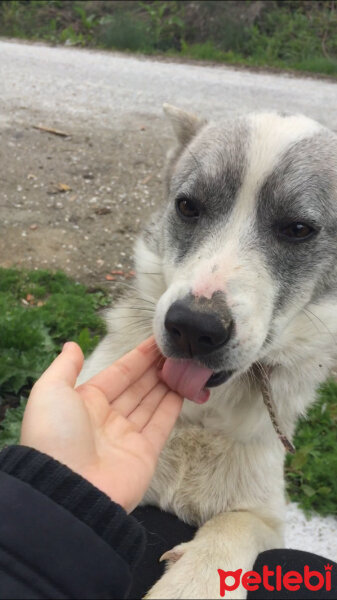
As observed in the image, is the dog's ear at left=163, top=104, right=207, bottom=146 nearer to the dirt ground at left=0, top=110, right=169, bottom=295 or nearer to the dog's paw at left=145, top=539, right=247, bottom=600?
the dirt ground at left=0, top=110, right=169, bottom=295

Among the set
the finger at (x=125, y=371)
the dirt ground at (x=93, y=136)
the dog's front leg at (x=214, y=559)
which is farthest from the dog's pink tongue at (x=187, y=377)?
the dirt ground at (x=93, y=136)

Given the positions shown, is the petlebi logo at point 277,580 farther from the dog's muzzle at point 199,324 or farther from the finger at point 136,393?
the dog's muzzle at point 199,324

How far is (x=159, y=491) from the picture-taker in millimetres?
2619

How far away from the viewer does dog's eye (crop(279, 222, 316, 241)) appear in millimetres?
2549

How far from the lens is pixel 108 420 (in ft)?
7.46

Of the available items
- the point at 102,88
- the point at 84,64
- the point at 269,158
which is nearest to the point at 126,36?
the point at 84,64

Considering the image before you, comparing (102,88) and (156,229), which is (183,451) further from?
(102,88)

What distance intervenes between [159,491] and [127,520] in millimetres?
924

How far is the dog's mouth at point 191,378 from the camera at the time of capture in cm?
234

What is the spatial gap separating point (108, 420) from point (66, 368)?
0.29 metres

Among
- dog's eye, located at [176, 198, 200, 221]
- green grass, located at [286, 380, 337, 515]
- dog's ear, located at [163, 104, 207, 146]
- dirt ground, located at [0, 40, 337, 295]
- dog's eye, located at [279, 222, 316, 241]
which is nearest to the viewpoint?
dog's eye, located at [279, 222, 316, 241]

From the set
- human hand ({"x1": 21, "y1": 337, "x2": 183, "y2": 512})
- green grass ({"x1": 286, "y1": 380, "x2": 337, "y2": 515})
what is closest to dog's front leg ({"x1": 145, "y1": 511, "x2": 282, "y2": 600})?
human hand ({"x1": 21, "y1": 337, "x2": 183, "y2": 512})

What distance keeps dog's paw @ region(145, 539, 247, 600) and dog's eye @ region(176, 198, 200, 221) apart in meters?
1.46

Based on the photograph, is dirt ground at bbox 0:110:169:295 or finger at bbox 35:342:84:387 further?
dirt ground at bbox 0:110:169:295
